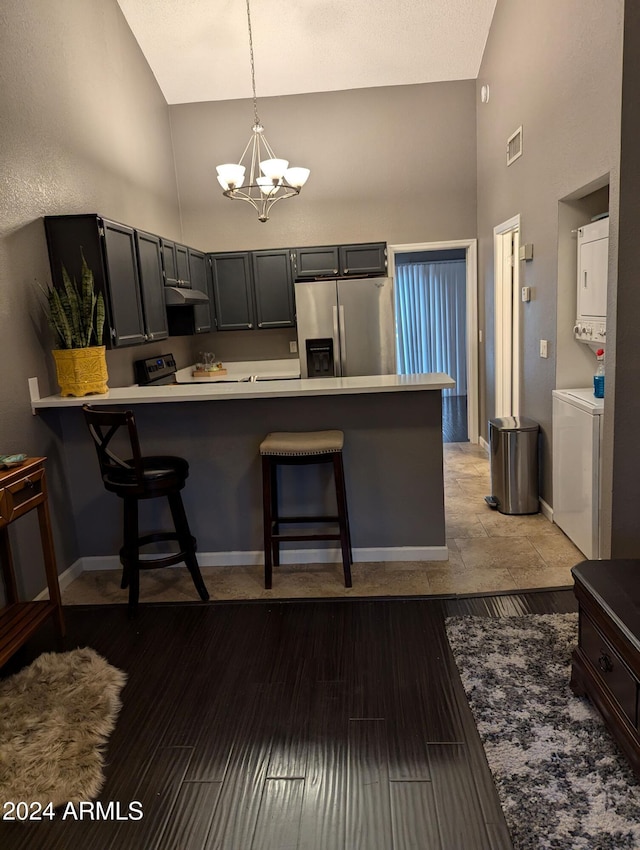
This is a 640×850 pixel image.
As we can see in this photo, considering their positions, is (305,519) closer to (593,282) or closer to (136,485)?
(136,485)

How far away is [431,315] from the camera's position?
8812 mm

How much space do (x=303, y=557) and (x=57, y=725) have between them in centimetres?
163

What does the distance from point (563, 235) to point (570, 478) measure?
1.42 meters

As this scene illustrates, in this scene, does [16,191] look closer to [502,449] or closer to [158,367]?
[158,367]

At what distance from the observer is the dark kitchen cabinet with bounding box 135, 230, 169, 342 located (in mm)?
4047

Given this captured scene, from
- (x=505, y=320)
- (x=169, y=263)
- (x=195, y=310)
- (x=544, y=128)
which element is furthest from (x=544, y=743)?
(x=195, y=310)

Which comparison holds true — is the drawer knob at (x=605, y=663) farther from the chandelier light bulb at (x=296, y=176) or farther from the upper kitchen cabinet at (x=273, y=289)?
the upper kitchen cabinet at (x=273, y=289)

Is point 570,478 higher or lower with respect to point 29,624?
higher

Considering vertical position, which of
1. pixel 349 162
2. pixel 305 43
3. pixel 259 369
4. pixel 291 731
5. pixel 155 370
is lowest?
pixel 291 731

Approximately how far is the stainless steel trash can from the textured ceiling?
11.0 feet

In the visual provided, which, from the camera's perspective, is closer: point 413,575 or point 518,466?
point 413,575

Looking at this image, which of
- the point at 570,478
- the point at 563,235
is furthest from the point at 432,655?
the point at 563,235

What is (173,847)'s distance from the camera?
1661mm

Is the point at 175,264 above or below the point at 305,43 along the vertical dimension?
below
